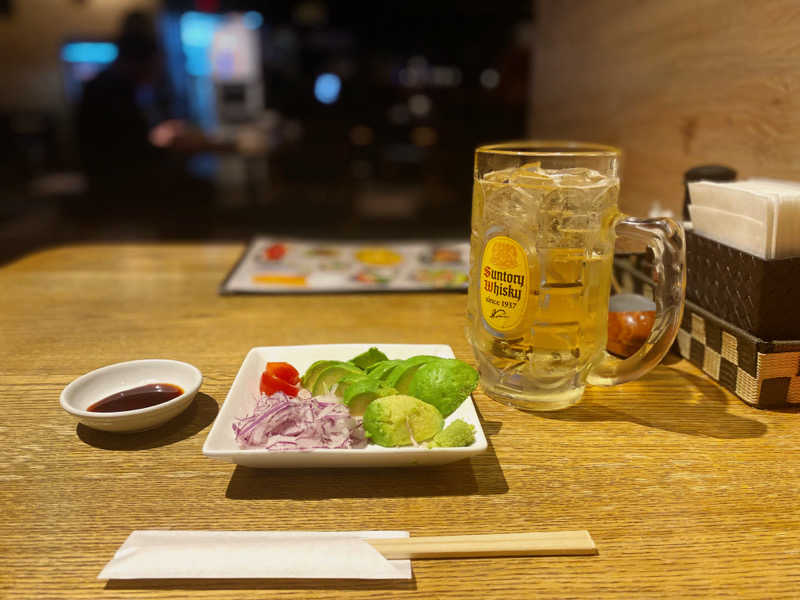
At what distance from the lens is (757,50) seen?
148cm

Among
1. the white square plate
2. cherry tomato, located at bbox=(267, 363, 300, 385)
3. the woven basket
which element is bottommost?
the white square plate

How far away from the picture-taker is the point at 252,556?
0.65 m

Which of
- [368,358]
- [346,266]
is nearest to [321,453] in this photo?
[368,358]

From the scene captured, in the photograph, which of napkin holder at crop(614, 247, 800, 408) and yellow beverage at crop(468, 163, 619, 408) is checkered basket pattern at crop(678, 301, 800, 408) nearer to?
napkin holder at crop(614, 247, 800, 408)

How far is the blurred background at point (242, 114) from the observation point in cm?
472

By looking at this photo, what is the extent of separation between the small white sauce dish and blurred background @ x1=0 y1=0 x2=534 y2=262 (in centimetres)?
362

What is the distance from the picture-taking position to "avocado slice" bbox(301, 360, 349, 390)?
3.17 feet

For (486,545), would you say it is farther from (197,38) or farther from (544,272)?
(197,38)

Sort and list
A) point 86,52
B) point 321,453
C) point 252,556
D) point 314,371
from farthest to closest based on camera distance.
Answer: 1. point 86,52
2. point 314,371
3. point 321,453
4. point 252,556

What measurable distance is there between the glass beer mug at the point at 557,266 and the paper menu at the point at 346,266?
29.6 inches

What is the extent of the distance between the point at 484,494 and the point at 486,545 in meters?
0.11

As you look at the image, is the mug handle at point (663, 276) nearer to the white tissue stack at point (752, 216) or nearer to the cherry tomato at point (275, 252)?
the white tissue stack at point (752, 216)

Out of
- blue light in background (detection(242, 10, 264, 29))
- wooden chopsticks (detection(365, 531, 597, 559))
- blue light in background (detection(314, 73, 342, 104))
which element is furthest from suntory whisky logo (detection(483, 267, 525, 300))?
blue light in background (detection(242, 10, 264, 29))

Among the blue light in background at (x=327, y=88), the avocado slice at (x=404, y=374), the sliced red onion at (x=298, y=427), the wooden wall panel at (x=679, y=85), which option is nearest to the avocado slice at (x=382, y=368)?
the avocado slice at (x=404, y=374)
